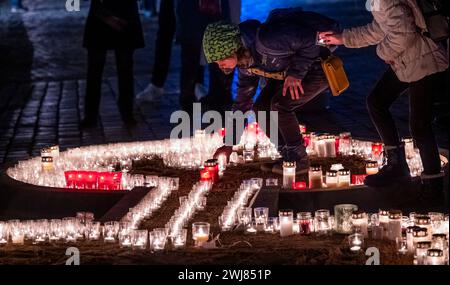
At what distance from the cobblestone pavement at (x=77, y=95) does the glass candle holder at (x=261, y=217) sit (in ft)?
11.8

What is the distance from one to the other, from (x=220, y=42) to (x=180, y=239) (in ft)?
6.11

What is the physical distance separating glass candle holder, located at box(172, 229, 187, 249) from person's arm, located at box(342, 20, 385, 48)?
2031mm

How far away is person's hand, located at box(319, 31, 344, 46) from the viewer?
8991mm

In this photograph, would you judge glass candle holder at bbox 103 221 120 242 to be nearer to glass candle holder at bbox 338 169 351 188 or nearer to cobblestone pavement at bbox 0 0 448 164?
glass candle holder at bbox 338 169 351 188

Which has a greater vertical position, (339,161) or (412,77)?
(412,77)

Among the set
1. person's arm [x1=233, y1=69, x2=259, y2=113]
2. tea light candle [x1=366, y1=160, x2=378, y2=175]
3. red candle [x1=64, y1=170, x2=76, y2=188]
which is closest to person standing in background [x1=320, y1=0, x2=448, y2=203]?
tea light candle [x1=366, y1=160, x2=378, y2=175]

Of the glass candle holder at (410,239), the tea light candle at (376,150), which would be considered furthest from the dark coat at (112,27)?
the glass candle holder at (410,239)

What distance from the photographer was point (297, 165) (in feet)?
31.8

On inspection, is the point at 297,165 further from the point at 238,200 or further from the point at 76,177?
the point at 76,177

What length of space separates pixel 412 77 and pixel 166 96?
734cm

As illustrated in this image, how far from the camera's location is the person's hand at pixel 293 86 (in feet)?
30.5

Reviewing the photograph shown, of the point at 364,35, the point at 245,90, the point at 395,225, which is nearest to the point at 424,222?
the point at 395,225

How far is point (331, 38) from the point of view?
29.7 feet
